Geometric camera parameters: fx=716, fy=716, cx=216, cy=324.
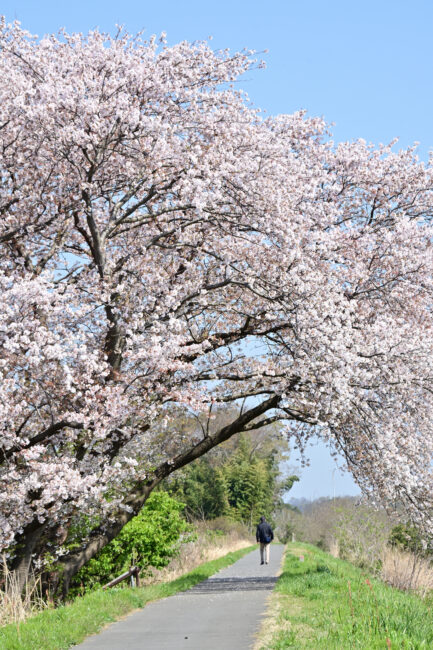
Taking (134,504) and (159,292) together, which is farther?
(134,504)

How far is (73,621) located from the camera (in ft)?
31.4

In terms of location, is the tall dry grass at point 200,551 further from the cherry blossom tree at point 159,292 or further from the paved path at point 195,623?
the cherry blossom tree at point 159,292

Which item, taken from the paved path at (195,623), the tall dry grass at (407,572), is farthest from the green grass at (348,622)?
the tall dry grass at (407,572)

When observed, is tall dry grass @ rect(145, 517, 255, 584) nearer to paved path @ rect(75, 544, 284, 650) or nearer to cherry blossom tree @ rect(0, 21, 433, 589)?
paved path @ rect(75, 544, 284, 650)

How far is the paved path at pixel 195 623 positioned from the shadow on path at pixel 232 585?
22mm

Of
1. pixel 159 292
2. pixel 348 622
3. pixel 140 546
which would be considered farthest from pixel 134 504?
pixel 348 622

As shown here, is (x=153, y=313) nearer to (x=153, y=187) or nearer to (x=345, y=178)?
(x=153, y=187)

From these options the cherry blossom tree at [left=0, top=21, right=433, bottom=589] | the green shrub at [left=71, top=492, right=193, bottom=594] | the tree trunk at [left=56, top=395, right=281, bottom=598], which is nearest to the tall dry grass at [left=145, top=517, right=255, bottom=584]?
the green shrub at [left=71, top=492, right=193, bottom=594]

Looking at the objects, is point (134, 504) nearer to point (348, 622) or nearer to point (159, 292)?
point (159, 292)

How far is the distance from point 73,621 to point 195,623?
5.75 ft

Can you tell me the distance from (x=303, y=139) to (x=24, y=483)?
10.8 metres

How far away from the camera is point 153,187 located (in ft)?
44.6

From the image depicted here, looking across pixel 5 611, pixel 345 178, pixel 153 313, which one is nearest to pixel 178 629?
pixel 5 611

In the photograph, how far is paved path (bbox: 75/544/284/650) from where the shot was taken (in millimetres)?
8391
